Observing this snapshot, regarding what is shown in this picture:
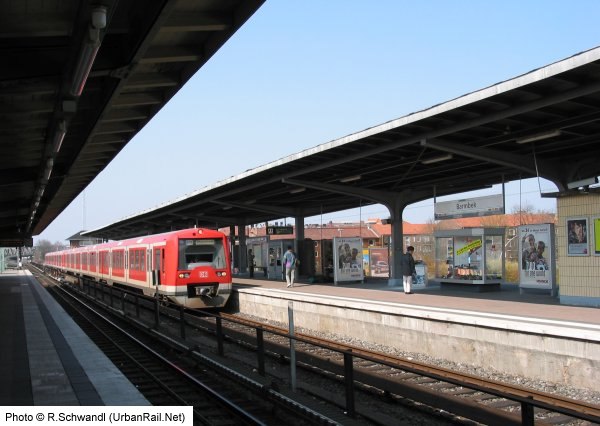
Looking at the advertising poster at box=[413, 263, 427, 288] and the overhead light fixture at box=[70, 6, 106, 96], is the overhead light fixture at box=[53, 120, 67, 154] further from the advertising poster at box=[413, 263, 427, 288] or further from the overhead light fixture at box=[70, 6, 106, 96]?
the advertising poster at box=[413, 263, 427, 288]

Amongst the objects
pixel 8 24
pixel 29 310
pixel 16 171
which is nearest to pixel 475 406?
pixel 8 24

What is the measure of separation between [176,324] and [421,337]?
7746 millimetres

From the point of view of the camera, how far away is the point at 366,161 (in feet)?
58.6

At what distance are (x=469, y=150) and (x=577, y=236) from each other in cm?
330

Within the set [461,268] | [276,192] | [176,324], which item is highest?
[276,192]

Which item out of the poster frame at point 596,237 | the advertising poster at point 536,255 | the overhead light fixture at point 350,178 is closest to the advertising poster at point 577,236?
the poster frame at point 596,237

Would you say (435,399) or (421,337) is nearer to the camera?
(435,399)

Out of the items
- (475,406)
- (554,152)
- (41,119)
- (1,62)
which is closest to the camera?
(475,406)

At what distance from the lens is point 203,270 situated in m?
19.1

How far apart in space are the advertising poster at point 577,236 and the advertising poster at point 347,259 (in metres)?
10.6

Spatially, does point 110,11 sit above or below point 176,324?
above

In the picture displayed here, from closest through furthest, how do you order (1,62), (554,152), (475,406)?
(475,406) → (1,62) → (554,152)

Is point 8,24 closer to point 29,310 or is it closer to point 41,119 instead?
point 41,119

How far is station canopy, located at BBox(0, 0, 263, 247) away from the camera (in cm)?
657
